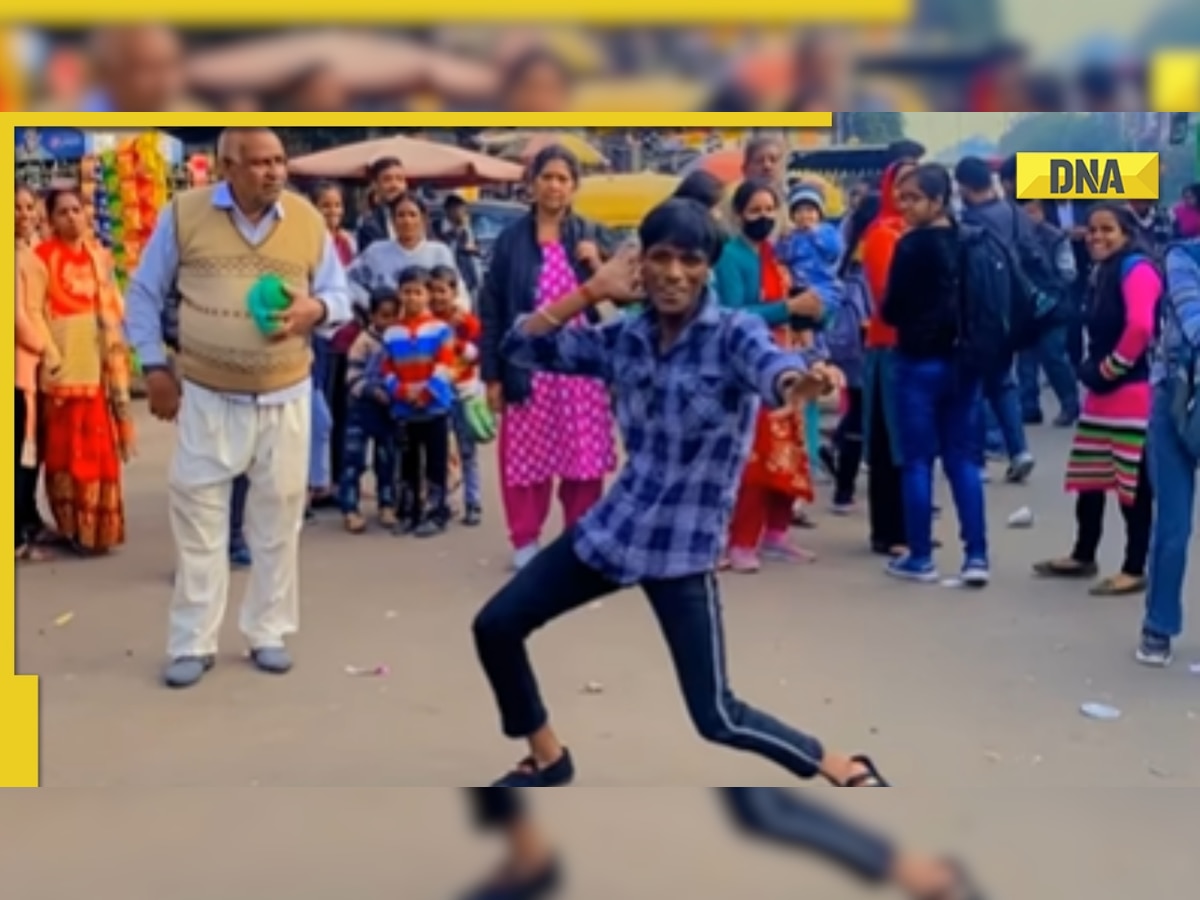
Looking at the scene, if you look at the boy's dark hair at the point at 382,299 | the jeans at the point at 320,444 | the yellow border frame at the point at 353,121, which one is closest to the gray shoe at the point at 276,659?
the jeans at the point at 320,444

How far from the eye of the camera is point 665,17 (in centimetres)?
309

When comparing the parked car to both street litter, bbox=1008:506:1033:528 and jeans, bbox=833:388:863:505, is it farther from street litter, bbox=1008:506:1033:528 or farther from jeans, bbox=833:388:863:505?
street litter, bbox=1008:506:1033:528

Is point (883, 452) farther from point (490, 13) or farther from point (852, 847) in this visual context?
point (490, 13)

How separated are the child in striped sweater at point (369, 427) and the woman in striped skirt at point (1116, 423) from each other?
4.44ft

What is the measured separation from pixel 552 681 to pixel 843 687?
→ 0.56 meters

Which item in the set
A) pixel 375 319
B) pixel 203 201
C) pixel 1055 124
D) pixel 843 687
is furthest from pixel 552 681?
pixel 1055 124

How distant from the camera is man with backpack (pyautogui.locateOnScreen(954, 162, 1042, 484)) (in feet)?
11.5

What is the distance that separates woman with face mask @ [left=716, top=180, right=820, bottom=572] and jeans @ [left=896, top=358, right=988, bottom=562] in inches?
9.5

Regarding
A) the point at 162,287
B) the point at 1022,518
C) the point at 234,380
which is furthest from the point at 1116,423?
the point at 162,287

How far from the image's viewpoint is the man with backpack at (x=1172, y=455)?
373cm

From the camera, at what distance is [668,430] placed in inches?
129

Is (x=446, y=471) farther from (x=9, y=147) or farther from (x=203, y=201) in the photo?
(x=9, y=147)

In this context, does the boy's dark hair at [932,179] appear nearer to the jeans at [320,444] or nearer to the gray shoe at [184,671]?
the jeans at [320,444]

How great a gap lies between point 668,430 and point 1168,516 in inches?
45.0
